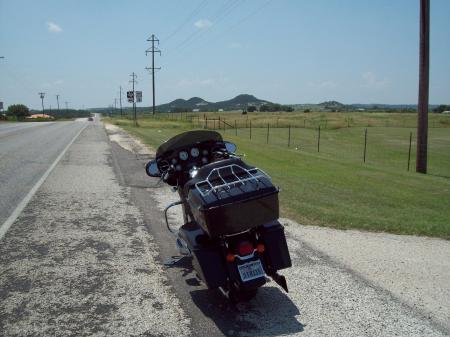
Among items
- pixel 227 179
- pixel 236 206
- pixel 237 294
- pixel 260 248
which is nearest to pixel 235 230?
pixel 236 206

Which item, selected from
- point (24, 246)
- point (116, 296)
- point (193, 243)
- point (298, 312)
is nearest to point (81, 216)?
point (24, 246)

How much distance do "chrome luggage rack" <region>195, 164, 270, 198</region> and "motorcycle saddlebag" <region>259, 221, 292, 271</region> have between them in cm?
46

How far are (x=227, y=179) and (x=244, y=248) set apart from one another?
61 cm

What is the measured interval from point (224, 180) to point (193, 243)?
1.97 feet

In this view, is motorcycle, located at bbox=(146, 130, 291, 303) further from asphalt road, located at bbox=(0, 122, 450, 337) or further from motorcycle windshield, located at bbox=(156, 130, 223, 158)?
motorcycle windshield, located at bbox=(156, 130, 223, 158)

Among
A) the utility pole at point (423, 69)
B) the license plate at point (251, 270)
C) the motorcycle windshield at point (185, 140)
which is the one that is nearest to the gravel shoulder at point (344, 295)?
the license plate at point (251, 270)

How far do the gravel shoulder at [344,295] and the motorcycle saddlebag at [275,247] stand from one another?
0.42 meters

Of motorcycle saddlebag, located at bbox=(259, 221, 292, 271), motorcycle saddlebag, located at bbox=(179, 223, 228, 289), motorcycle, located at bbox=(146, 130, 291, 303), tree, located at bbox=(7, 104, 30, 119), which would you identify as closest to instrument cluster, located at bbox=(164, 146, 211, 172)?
motorcycle, located at bbox=(146, 130, 291, 303)

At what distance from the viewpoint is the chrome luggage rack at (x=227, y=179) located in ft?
12.4

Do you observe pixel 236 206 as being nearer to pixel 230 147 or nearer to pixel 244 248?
pixel 244 248

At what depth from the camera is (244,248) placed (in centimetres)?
383

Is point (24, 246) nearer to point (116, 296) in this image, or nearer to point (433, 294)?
point (116, 296)

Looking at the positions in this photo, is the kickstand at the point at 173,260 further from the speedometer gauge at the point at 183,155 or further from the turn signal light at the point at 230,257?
the turn signal light at the point at 230,257

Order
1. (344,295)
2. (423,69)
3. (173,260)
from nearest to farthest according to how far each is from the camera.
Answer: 1. (344,295)
2. (173,260)
3. (423,69)
